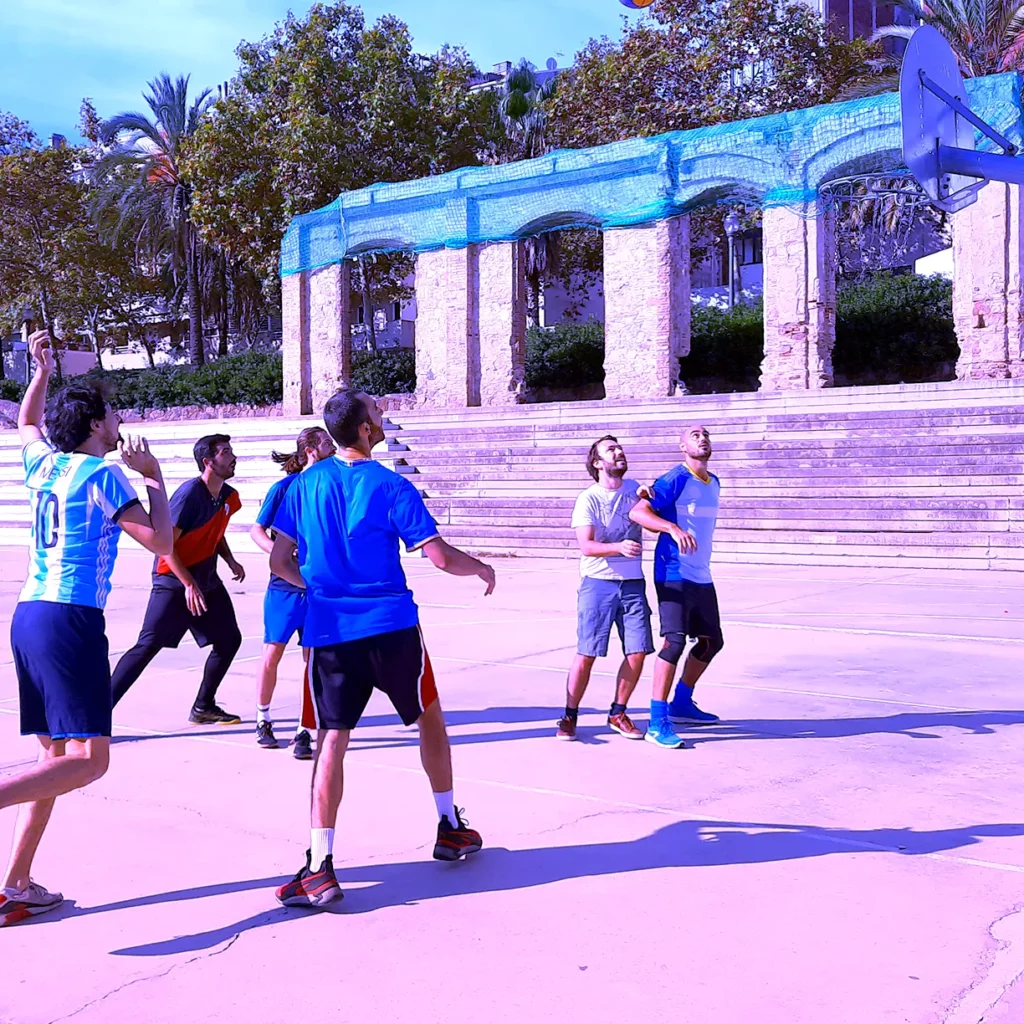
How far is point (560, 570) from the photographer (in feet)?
51.0

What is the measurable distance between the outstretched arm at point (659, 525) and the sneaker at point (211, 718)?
2701 mm

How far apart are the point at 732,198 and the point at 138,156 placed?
2773 cm

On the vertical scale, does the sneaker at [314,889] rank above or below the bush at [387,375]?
below

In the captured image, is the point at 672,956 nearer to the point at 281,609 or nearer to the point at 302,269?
the point at 281,609

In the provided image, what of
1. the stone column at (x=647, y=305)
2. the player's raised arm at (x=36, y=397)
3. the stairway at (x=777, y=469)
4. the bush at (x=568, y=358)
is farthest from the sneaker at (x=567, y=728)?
the bush at (x=568, y=358)

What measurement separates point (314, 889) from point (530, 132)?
40.2 metres

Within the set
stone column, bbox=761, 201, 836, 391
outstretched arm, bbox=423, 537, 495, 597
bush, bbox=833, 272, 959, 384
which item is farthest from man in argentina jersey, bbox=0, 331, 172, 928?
bush, bbox=833, 272, 959, 384

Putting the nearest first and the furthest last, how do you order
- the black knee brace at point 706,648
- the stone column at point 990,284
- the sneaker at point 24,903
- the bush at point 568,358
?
the sneaker at point 24,903 < the black knee brace at point 706,648 < the stone column at point 990,284 < the bush at point 568,358

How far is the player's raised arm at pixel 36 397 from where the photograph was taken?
4477 mm

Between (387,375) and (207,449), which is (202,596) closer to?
(207,449)

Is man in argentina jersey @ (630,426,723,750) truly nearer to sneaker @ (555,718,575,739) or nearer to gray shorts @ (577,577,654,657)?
gray shorts @ (577,577,654,657)

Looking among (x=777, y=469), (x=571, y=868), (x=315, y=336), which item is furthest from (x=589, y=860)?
(x=315, y=336)

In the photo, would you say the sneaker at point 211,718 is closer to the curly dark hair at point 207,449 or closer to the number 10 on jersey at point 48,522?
the curly dark hair at point 207,449

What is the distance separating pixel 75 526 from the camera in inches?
165
